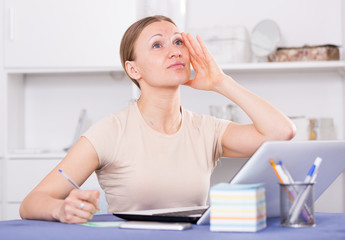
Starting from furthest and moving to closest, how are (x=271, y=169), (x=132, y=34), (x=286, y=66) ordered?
1. (x=286, y=66)
2. (x=132, y=34)
3. (x=271, y=169)

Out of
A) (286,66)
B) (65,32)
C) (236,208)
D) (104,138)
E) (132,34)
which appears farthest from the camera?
(65,32)

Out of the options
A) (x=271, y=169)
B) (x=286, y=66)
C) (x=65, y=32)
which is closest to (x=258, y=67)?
(x=286, y=66)

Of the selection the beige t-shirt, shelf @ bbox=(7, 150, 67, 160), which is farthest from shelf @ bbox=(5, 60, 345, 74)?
the beige t-shirt

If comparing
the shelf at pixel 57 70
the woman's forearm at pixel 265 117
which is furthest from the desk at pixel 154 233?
the shelf at pixel 57 70

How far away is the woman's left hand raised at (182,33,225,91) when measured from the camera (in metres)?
1.99

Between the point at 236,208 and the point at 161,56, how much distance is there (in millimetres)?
873

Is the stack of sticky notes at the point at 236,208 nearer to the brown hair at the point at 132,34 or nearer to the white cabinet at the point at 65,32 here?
the brown hair at the point at 132,34

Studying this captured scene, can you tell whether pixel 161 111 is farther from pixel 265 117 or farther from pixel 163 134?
pixel 265 117

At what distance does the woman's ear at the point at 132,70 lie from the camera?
81.1 inches

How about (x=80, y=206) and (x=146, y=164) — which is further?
(x=146, y=164)

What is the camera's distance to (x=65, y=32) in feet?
11.3

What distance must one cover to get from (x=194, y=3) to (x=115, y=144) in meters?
2.02

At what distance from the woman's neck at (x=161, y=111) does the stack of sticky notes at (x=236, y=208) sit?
2.63ft

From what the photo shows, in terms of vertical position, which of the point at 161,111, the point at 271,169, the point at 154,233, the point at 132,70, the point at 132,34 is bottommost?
the point at 154,233
